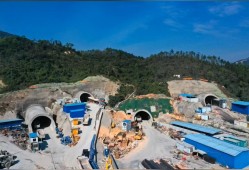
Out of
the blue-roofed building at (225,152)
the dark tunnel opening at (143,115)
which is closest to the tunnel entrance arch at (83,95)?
the dark tunnel opening at (143,115)

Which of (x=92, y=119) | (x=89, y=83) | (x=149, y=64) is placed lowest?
(x=92, y=119)

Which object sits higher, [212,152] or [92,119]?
[92,119]

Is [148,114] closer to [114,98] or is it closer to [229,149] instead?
[114,98]

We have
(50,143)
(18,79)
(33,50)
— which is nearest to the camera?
(50,143)

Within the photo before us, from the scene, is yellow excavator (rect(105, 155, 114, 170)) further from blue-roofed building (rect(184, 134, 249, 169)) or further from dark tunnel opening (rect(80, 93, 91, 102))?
dark tunnel opening (rect(80, 93, 91, 102))

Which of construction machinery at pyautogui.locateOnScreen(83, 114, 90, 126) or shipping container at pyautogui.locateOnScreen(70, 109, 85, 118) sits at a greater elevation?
shipping container at pyautogui.locateOnScreen(70, 109, 85, 118)

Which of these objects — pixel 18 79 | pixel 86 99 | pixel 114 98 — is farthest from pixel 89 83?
pixel 18 79

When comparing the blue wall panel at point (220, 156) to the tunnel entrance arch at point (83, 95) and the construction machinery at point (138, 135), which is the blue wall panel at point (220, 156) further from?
the tunnel entrance arch at point (83, 95)

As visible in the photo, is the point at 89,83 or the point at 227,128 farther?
the point at 89,83

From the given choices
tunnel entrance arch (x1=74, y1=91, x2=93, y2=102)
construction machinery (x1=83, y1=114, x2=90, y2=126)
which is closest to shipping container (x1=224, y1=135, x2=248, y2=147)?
construction machinery (x1=83, y1=114, x2=90, y2=126)
